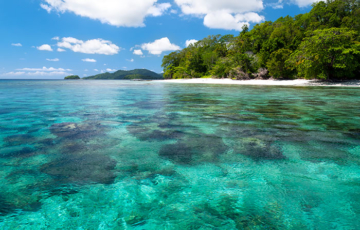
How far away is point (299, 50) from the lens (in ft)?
131

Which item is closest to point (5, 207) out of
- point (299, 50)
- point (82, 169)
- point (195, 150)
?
point (82, 169)

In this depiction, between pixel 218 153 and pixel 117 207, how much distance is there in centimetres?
271

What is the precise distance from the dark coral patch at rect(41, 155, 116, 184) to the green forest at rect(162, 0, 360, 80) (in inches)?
1494

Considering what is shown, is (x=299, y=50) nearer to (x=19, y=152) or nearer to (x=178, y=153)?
(x=178, y=153)

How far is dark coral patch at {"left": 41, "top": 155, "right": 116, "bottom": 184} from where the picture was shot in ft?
12.0

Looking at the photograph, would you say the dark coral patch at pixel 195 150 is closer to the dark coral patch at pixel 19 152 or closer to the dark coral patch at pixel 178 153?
the dark coral patch at pixel 178 153

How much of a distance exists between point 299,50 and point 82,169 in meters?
45.4

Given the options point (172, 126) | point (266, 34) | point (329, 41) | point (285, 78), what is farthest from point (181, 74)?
point (172, 126)

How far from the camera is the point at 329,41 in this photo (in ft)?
108

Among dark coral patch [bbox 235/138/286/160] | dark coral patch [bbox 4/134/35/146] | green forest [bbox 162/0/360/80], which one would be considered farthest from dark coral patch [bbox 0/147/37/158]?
green forest [bbox 162/0/360/80]

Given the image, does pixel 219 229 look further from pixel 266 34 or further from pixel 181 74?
pixel 181 74

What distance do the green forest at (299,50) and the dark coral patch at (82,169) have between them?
1494 inches

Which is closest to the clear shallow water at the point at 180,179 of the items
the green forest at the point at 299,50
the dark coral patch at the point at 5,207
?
the dark coral patch at the point at 5,207

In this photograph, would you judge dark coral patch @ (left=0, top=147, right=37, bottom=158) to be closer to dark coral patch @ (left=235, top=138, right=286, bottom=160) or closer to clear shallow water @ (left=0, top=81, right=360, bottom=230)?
clear shallow water @ (left=0, top=81, right=360, bottom=230)
